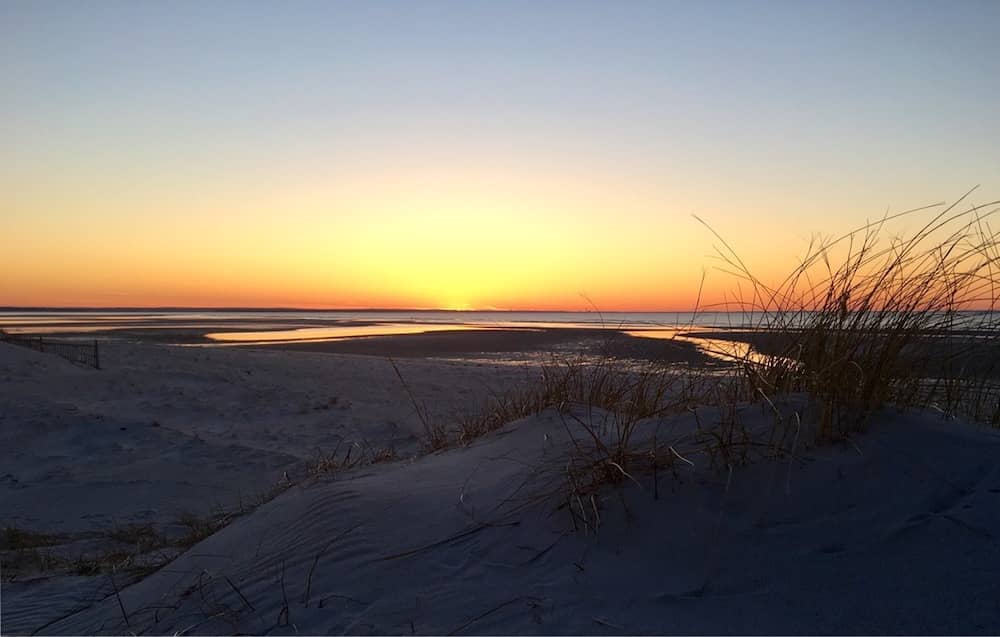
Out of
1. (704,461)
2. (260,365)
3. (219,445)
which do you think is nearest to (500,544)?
(704,461)

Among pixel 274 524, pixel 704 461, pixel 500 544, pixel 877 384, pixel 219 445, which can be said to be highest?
pixel 877 384

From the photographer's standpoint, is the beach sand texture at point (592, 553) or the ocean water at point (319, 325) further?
the ocean water at point (319, 325)

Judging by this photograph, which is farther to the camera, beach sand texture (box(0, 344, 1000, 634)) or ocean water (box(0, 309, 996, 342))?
ocean water (box(0, 309, 996, 342))

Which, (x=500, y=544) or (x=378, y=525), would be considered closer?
(x=500, y=544)

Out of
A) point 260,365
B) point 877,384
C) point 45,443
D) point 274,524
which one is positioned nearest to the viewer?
point 877,384

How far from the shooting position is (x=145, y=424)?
8.05 meters

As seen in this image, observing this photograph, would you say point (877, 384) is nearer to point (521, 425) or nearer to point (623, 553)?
point (623, 553)

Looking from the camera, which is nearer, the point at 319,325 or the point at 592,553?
the point at 592,553

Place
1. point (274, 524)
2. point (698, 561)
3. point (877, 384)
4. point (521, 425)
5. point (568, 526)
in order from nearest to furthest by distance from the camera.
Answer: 1. point (698, 561)
2. point (568, 526)
3. point (877, 384)
4. point (274, 524)
5. point (521, 425)

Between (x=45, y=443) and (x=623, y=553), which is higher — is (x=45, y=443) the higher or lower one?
the lower one

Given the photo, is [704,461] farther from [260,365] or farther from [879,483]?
[260,365]

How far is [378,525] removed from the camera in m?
2.58

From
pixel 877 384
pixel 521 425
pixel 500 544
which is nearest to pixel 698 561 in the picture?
pixel 500 544

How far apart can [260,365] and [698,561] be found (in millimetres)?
15252
